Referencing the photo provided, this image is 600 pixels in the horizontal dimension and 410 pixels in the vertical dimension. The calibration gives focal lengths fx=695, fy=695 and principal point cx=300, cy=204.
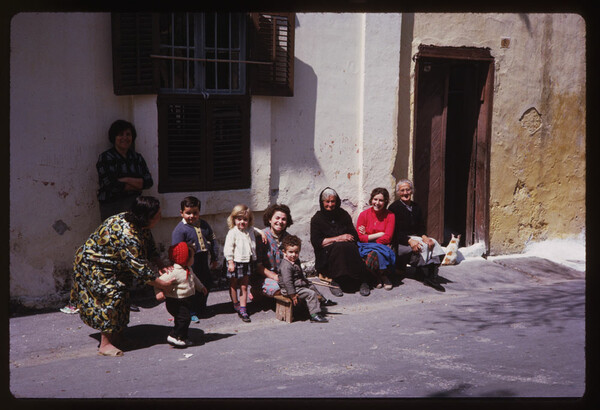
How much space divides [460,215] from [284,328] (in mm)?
4355

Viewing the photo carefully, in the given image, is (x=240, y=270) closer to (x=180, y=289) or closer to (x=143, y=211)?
(x=180, y=289)

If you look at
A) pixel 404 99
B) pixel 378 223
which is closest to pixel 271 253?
pixel 378 223

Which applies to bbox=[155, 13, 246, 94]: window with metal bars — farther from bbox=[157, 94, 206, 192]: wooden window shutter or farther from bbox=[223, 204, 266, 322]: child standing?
bbox=[223, 204, 266, 322]: child standing

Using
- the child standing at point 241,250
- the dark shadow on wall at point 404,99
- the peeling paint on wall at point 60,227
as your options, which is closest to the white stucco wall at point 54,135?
the peeling paint on wall at point 60,227

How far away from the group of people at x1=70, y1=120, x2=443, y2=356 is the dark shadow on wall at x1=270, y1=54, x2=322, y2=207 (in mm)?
554

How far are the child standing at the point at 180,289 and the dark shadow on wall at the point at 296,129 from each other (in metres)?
2.53

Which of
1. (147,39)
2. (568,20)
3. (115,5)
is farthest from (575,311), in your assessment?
(115,5)

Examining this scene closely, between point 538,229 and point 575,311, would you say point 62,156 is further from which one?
point 538,229

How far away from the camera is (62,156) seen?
21.9ft

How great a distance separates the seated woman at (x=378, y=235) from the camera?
7875 millimetres

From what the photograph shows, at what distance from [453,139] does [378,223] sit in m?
2.51

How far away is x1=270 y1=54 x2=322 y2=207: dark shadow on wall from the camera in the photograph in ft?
26.5

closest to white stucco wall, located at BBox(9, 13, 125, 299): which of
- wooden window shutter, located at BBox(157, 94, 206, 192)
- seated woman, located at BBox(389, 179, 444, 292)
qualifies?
wooden window shutter, located at BBox(157, 94, 206, 192)

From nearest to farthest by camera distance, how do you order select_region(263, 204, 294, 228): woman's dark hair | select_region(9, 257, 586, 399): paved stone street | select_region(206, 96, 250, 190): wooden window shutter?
1. select_region(9, 257, 586, 399): paved stone street
2. select_region(263, 204, 294, 228): woman's dark hair
3. select_region(206, 96, 250, 190): wooden window shutter
